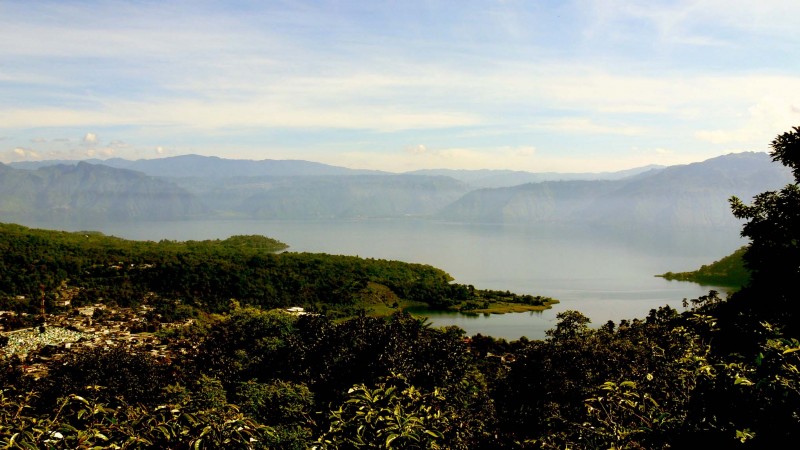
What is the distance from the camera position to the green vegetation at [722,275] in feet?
313

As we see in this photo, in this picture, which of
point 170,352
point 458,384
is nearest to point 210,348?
point 170,352

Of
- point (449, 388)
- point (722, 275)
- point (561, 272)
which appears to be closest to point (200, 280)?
point (449, 388)

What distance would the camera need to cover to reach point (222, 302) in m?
59.6

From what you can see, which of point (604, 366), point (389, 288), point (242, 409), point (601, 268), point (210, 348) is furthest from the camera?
point (601, 268)

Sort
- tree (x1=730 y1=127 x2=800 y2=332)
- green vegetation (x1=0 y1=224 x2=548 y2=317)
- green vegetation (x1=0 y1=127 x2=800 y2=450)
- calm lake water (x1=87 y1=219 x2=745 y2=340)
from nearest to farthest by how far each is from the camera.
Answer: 1. green vegetation (x1=0 y1=127 x2=800 y2=450)
2. tree (x1=730 y1=127 x2=800 y2=332)
3. green vegetation (x1=0 y1=224 x2=548 y2=317)
4. calm lake water (x1=87 y1=219 x2=745 y2=340)

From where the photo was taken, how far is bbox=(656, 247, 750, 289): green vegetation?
95.4m

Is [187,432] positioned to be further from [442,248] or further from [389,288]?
[442,248]

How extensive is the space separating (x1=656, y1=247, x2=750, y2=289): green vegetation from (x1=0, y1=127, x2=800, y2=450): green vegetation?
84.7 metres

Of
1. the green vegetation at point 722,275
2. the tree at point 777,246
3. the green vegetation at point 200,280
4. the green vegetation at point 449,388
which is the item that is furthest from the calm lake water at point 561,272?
the tree at point 777,246

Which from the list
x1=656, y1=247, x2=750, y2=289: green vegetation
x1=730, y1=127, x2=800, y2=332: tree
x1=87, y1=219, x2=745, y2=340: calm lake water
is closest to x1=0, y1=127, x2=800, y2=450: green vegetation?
x1=730, y1=127, x2=800, y2=332: tree

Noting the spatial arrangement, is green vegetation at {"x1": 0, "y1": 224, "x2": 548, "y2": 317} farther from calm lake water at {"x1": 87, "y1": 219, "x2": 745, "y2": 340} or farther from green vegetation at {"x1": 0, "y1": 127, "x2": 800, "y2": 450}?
green vegetation at {"x1": 0, "y1": 127, "x2": 800, "y2": 450}

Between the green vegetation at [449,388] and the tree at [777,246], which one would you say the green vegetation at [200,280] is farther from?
the tree at [777,246]

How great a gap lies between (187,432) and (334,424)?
6.26 ft

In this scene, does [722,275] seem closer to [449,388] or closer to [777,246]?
[777,246]
